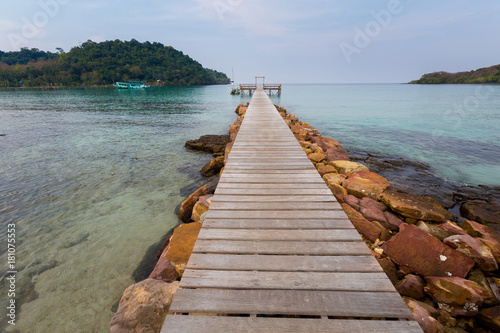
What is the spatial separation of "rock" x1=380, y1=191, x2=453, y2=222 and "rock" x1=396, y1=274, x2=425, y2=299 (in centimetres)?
169

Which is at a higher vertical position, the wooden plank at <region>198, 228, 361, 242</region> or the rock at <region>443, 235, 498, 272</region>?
the wooden plank at <region>198, 228, 361, 242</region>

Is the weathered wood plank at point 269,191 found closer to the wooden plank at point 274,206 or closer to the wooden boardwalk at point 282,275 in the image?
the wooden boardwalk at point 282,275

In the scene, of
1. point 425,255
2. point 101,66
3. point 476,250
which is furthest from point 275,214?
point 101,66

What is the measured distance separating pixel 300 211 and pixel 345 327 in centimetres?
163

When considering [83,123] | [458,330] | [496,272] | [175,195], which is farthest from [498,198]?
[83,123]

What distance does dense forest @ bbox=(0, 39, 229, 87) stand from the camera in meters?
91.1

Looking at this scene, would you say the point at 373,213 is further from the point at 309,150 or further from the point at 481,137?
the point at 481,137

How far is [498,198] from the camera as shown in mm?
6297

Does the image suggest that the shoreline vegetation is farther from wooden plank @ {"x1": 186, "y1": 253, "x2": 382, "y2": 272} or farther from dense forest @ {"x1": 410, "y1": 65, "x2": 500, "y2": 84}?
dense forest @ {"x1": 410, "y1": 65, "x2": 500, "y2": 84}

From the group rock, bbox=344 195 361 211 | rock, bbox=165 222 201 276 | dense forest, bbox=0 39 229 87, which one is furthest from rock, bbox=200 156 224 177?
dense forest, bbox=0 39 229 87

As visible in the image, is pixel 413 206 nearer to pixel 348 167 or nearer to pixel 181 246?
pixel 348 167

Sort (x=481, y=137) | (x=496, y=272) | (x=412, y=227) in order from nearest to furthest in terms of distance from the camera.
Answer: (x=496, y=272) → (x=412, y=227) → (x=481, y=137)

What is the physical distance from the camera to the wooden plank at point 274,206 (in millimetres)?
3285

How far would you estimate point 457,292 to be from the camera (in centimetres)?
255
